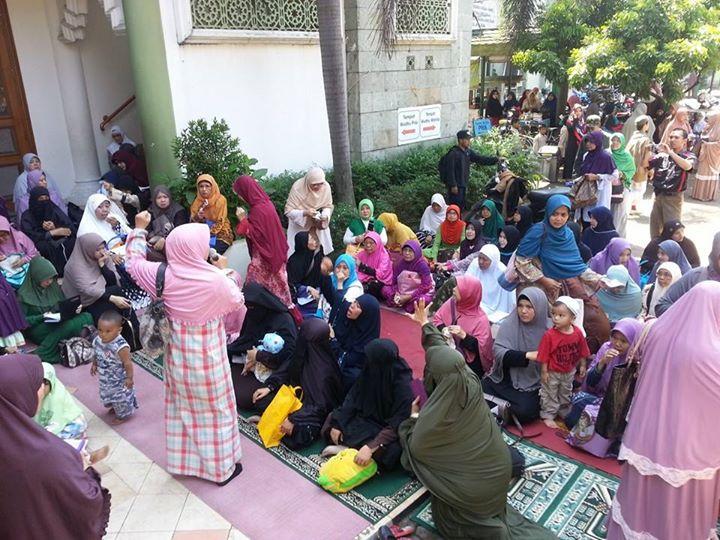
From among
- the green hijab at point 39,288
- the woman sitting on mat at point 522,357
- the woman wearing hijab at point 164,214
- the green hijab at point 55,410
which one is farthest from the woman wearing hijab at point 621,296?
the green hijab at point 39,288

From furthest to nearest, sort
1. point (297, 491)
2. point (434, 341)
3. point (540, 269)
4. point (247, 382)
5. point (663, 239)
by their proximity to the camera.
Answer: point (663, 239), point (540, 269), point (247, 382), point (297, 491), point (434, 341)

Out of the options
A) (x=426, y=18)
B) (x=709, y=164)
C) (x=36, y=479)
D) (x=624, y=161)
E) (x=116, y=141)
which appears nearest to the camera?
(x=36, y=479)

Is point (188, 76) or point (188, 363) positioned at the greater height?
point (188, 76)

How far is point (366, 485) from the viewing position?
3527mm

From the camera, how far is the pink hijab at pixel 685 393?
236 cm

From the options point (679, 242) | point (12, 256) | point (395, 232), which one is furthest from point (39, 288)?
point (679, 242)

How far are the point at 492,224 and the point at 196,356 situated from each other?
14.0ft

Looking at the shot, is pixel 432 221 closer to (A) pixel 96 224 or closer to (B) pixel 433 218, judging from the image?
(B) pixel 433 218

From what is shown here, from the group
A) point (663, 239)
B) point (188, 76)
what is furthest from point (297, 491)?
point (188, 76)

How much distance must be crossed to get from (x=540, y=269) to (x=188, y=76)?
4763 mm

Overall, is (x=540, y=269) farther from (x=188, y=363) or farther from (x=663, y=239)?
(x=188, y=363)

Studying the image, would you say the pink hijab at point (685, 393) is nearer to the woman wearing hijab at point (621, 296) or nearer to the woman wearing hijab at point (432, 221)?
the woman wearing hijab at point (621, 296)

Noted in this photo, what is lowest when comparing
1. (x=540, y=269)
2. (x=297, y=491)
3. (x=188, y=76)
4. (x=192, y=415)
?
(x=297, y=491)

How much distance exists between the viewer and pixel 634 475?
8.61 feet
